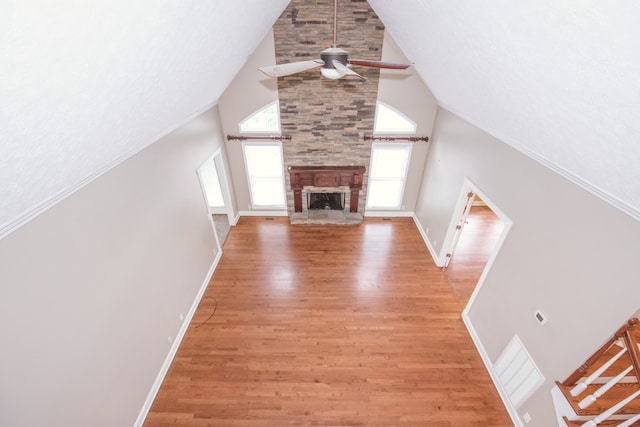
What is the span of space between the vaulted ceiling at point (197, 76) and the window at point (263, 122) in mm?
2720

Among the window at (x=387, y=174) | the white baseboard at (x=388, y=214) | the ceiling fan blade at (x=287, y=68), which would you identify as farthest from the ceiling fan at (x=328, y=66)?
the white baseboard at (x=388, y=214)

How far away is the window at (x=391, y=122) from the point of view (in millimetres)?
5691

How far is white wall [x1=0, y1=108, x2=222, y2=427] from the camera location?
73.8 inches

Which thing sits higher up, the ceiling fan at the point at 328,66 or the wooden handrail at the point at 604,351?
the ceiling fan at the point at 328,66

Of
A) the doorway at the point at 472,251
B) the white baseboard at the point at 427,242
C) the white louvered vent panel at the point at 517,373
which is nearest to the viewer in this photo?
the white louvered vent panel at the point at 517,373

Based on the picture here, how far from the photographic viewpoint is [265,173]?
635 cm

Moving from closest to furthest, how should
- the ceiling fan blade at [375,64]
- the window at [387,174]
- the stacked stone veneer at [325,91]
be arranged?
the ceiling fan blade at [375,64] → the stacked stone veneer at [325,91] → the window at [387,174]

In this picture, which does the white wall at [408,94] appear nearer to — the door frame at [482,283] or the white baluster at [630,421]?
the door frame at [482,283]

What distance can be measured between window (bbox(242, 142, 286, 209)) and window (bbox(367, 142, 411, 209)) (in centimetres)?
211

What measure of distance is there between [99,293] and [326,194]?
485 cm

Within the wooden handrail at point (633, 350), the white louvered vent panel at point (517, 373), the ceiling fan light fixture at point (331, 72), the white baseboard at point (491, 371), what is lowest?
the white baseboard at point (491, 371)

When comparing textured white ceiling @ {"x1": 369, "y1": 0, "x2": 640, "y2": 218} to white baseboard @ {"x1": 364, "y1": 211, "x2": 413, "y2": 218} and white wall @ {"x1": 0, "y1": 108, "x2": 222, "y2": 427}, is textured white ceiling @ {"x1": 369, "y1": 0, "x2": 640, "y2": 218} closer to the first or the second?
white wall @ {"x1": 0, "y1": 108, "x2": 222, "y2": 427}

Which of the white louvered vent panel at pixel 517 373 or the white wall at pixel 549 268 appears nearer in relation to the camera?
the white wall at pixel 549 268

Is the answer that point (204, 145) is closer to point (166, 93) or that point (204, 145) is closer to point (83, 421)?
point (166, 93)
